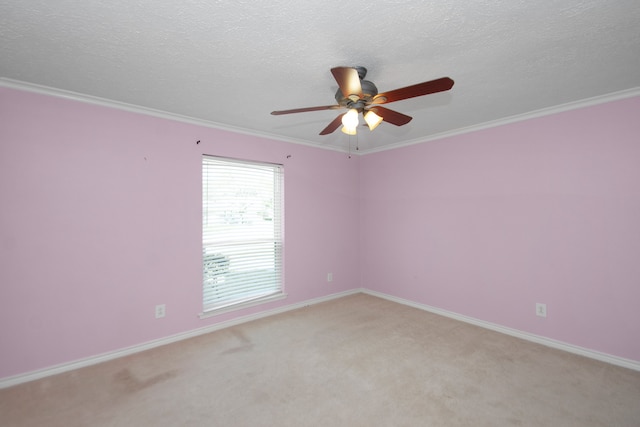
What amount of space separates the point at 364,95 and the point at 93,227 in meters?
2.62

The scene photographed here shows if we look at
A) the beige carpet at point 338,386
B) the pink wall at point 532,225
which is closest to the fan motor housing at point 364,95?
the beige carpet at point 338,386

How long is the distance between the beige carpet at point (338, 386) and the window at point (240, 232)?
0.60 meters

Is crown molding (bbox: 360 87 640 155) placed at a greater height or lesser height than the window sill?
greater

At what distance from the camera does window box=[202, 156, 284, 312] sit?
11.3ft

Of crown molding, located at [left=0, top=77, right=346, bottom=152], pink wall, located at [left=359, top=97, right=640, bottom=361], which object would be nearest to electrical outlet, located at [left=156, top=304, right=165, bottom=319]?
crown molding, located at [left=0, top=77, right=346, bottom=152]

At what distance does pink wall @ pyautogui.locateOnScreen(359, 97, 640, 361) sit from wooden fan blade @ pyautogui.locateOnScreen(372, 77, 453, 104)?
83.6 inches

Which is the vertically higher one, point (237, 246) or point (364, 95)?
point (364, 95)

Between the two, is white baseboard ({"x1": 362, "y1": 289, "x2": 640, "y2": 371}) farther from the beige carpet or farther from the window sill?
the window sill

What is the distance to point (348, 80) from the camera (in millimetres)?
1683

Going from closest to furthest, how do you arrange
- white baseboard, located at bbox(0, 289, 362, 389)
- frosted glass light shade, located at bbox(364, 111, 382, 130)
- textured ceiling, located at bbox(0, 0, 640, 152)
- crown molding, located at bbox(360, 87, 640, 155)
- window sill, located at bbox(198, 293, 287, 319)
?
textured ceiling, located at bbox(0, 0, 640, 152) → frosted glass light shade, located at bbox(364, 111, 382, 130) → white baseboard, located at bbox(0, 289, 362, 389) → crown molding, located at bbox(360, 87, 640, 155) → window sill, located at bbox(198, 293, 287, 319)

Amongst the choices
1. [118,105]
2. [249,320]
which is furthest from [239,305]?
[118,105]

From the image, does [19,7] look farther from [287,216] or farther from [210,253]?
[287,216]

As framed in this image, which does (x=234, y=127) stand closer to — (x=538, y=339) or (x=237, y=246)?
(x=237, y=246)

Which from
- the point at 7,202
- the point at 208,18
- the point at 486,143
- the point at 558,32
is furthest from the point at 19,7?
the point at 486,143
